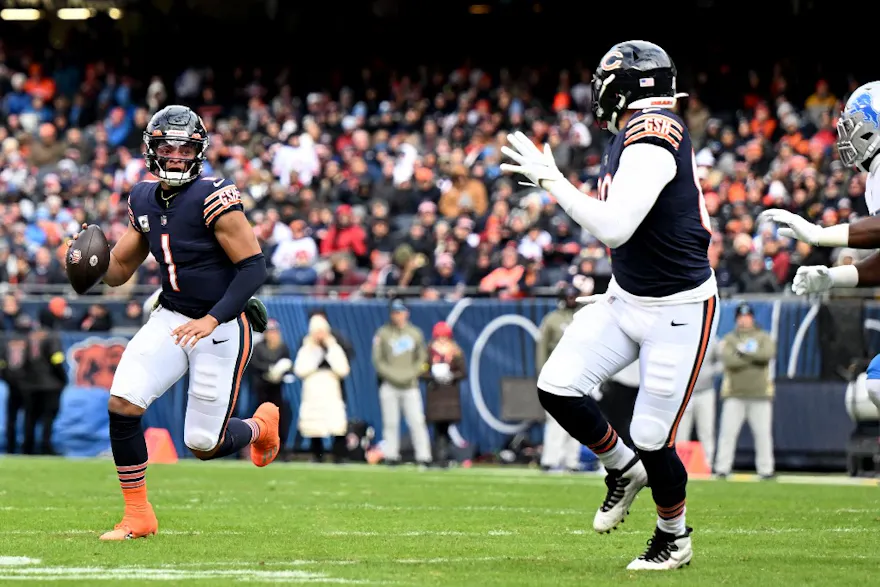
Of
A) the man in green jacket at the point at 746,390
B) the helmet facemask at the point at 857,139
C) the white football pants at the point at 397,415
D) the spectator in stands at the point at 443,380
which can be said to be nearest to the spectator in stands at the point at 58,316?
the white football pants at the point at 397,415

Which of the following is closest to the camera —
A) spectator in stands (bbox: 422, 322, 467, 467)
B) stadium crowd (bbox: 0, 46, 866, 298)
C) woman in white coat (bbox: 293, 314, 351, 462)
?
spectator in stands (bbox: 422, 322, 467, 467)

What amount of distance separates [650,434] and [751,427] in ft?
28.5

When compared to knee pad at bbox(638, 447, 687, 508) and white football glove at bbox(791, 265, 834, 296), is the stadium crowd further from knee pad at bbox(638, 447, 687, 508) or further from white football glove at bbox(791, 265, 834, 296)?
knee pad at bbox(638, 447, 687, 508)

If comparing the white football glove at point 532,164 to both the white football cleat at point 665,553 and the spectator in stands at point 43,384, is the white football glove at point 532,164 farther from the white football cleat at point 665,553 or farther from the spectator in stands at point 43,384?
the spectator in stands at point 43,384

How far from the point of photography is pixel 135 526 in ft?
23.3

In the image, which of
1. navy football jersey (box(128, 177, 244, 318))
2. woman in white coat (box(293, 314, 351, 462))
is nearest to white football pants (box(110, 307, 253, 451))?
navy football jersey (box(128, 177, 244, 318))

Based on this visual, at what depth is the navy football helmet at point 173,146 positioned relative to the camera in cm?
727

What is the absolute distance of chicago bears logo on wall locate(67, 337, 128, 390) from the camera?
17234mm

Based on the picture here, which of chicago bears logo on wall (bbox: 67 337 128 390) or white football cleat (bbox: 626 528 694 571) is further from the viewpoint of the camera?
chicago bears logo on wall (bbox: 67 337 128 390)

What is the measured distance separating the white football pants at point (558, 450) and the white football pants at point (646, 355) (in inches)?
333

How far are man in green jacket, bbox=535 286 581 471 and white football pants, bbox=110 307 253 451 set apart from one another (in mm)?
7424

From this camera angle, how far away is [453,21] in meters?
24.7

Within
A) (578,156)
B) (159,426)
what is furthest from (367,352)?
(578,156)

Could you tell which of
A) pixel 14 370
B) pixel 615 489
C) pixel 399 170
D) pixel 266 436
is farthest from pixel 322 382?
pixel 615 489
